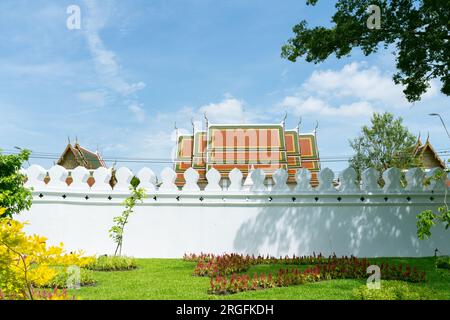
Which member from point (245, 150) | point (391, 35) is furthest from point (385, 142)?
point (391, 35)

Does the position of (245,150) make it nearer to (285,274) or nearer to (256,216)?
(256,216)

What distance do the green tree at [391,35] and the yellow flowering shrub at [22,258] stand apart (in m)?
7.54

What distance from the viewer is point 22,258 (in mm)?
A: 4176

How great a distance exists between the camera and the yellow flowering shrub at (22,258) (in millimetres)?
4105

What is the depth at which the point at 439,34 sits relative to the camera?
908cm

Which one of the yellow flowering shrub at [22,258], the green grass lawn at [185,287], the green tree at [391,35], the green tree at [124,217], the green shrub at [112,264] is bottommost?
the green grass lawn at [185,287]

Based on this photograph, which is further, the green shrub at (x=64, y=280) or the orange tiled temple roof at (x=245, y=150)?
the orange tiled temple roof at (x=245, y=150)

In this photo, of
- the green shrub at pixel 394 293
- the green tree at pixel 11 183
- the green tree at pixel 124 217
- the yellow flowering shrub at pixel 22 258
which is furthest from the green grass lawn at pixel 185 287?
the green tree at pixel 11 183

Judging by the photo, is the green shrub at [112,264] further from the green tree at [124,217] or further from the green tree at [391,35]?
the green tree at [391,35]

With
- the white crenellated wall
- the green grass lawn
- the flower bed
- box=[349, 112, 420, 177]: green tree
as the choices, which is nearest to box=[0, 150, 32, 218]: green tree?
the white crenellated wall

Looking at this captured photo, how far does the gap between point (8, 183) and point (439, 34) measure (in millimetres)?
10422

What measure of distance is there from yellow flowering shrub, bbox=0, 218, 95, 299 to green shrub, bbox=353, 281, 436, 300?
12.8 ft

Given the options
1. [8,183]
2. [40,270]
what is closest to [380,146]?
[8,183]
